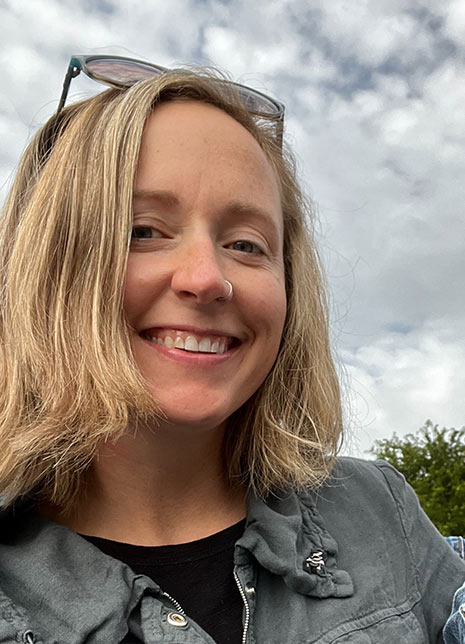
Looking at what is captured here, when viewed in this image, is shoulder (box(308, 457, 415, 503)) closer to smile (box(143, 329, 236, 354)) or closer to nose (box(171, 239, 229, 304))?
smile (box(143, 329, 236, 354))

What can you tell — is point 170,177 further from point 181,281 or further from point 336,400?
point 336,400

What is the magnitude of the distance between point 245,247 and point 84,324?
50 centimetres

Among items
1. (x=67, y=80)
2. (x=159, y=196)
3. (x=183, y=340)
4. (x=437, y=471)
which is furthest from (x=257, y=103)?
(x=437, y=471)

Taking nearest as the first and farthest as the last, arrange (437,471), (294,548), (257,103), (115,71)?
(294,548) → (115,71) → (257,103) → (437,471)

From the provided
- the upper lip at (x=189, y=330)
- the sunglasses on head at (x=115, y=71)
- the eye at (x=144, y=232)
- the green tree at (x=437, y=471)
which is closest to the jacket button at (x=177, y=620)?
the upper lip at (x=189, y=330)

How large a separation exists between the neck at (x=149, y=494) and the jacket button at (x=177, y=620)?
23cm

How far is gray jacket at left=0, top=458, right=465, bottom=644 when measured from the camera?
5.74 feet

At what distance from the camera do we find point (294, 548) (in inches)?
79.1

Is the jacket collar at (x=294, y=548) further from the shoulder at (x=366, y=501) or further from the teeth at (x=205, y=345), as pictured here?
the teeth at (x=205, y=345)

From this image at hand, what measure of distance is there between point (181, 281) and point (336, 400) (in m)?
0.91

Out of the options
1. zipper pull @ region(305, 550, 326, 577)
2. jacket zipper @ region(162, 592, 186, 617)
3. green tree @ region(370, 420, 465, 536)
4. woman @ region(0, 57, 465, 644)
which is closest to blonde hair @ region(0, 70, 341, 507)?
woman @ region(0, 57, 465, 644)

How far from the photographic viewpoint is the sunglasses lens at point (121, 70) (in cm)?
223

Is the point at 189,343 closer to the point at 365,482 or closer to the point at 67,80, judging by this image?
the point at 365,482

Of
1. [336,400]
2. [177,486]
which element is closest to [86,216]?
[177,486]
